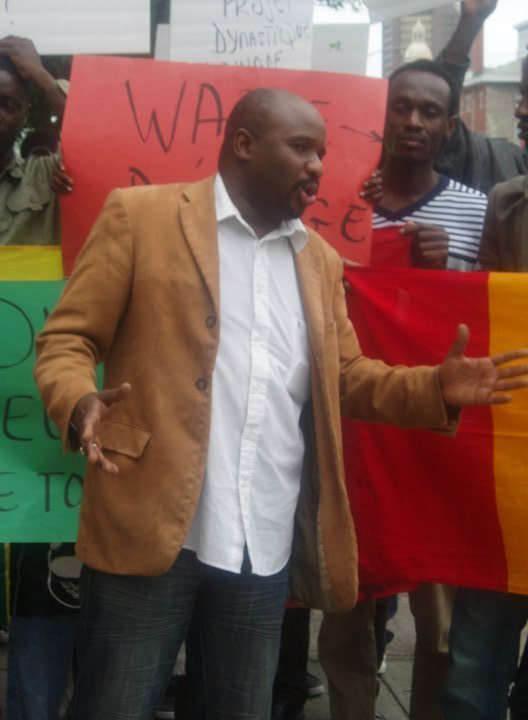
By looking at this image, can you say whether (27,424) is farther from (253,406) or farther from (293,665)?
(293,665)

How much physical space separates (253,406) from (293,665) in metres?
1.66

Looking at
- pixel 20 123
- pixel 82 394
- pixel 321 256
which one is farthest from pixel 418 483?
pixel 20 123

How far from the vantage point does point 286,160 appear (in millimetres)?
2443

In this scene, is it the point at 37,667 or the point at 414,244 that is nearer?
the point at 37,667

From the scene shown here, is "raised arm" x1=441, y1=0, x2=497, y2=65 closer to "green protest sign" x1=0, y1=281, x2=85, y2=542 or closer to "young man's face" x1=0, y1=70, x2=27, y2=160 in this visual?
"young man's face" x1=0, y1=70, x2=27, y2=160

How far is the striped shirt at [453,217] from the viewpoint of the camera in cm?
341

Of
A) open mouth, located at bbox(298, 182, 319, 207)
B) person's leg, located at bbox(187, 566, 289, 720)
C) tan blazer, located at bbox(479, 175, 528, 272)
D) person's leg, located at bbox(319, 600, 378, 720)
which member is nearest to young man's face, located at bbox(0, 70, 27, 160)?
open mouth, located at bbox(298, 182, 319, 207)

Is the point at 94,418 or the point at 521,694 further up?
the point at 94,418

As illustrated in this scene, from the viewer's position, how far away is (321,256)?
8.64ft

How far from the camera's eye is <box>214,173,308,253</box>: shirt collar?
2.48m

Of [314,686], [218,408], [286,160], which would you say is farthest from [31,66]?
[314,686]

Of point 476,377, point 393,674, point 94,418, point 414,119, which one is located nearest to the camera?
point 94,418

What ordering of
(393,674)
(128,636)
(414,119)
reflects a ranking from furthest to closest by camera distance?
(393,674) < (414,119) < (128,636)

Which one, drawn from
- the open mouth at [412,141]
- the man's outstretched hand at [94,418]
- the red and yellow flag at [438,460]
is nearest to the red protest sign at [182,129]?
the open mouth at [412,141]
